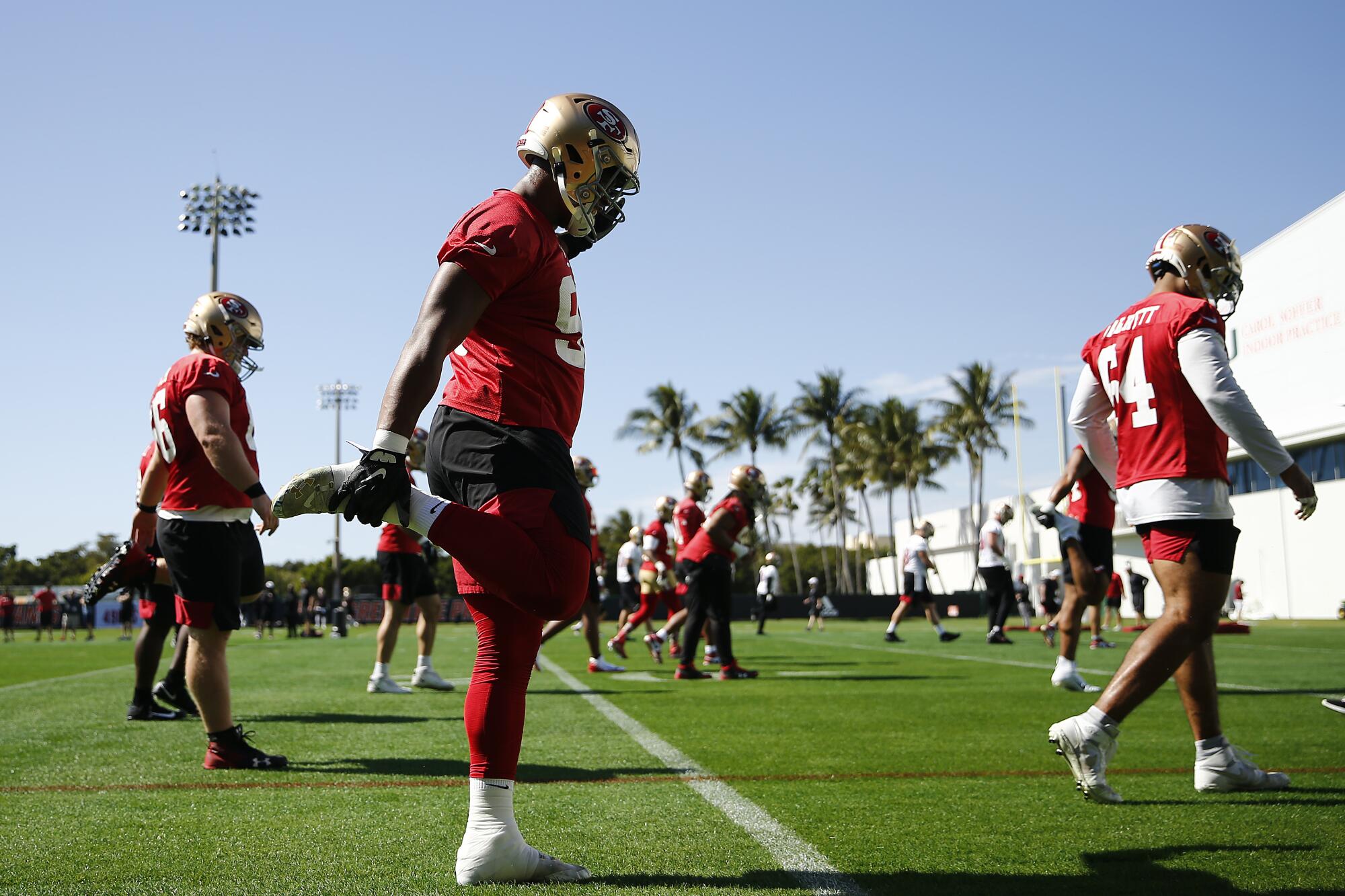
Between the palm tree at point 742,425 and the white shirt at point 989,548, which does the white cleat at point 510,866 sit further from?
the palm tree at point 742,425

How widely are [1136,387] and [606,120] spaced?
254 centimetres

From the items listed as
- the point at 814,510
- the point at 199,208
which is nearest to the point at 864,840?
Result: the point at 199,208

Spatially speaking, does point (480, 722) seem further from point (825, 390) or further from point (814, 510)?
point (814, 510)

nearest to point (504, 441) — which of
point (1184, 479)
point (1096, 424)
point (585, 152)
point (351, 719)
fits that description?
point (585, 152)

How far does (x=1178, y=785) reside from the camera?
4574mm

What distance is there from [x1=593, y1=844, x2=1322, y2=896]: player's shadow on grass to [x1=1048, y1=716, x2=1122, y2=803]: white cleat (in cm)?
81

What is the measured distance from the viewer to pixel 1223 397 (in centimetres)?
427

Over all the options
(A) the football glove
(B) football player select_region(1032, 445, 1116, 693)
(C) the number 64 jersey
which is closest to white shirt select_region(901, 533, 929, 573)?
(B) football player select_region(1032, 445, 1116, 693)

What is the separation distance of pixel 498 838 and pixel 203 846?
1139mm

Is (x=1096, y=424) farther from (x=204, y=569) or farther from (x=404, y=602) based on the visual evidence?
(x=404, y=602)

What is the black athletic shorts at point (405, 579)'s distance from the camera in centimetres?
960

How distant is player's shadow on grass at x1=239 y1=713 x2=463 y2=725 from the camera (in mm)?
7203

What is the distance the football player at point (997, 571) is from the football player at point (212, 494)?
45.7 ft

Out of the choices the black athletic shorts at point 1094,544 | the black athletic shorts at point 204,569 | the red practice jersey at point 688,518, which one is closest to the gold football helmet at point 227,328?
the black athletic shorts at point 204,569
